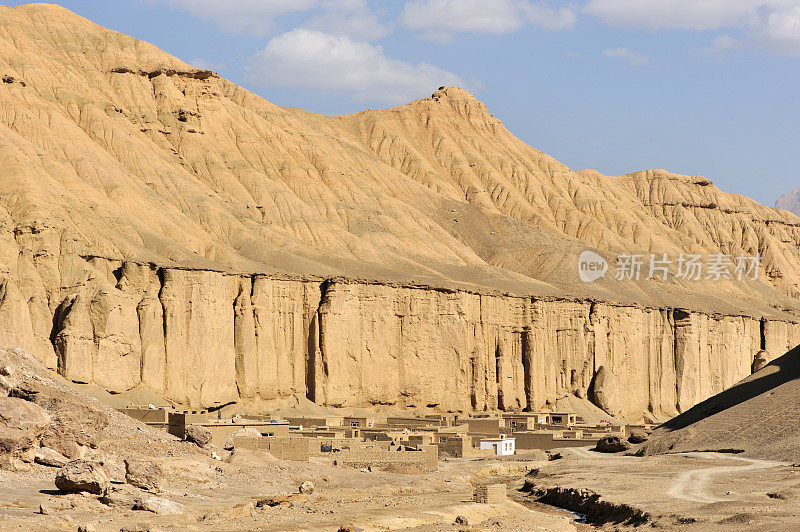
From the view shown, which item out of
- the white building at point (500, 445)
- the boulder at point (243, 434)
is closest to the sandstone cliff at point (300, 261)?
the white building at point (500, 445)

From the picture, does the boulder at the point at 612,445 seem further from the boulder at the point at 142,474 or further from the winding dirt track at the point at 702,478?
the boulder at the point at 142,474

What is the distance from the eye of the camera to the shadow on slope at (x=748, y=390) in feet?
185

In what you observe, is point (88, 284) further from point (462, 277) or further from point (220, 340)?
point (462, 277)

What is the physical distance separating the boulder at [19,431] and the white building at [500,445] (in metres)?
30.8

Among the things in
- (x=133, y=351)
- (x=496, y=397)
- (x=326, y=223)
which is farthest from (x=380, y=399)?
(x=326, y=223)

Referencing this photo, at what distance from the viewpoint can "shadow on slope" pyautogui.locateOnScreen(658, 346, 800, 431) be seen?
56.5 metres

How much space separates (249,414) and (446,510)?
28.8m

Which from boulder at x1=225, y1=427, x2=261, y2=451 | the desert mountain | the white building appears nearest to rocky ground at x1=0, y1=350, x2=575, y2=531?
boulder at x1=225, y1=427, x2=261, y2=451

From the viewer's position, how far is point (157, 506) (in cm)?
2784

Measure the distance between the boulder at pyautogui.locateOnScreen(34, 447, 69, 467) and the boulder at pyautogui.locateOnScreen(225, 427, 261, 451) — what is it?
10266 millimetres

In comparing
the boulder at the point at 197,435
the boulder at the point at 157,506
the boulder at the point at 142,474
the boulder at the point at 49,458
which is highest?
the boulder at the point at 197,435

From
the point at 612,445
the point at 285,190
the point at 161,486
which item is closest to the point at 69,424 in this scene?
the point at 161,486

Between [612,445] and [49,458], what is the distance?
31.3 meters

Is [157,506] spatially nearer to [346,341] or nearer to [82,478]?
[82,478]
